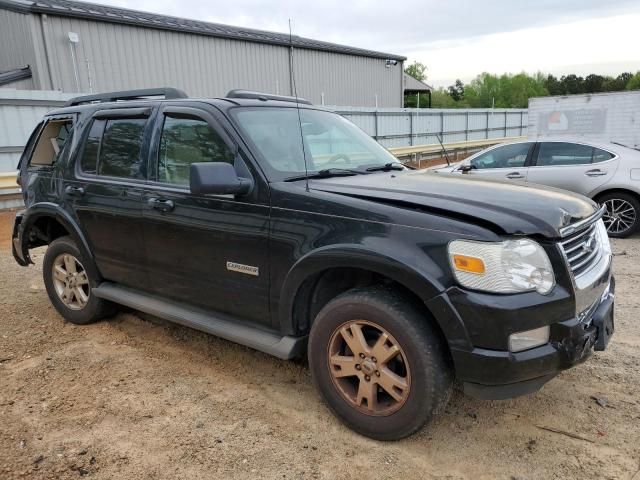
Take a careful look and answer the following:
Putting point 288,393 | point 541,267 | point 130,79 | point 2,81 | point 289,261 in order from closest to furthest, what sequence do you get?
point 541,267, point 289,261, point 288,393, point 2,81, point 130,79

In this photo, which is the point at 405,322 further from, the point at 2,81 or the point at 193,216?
the point at 2,81

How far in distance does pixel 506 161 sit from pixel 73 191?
6.71 m

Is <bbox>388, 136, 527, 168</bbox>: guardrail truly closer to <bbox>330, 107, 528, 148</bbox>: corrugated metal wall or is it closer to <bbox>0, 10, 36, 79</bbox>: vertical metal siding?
<bbox>330, 107, 528, 148</bbox>: corrugated metal wall

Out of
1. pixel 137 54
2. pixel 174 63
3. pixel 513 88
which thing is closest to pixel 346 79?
pixel 174 63

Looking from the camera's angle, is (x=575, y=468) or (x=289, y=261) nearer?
(x=575, y=468)

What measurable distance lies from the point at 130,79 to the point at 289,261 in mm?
17025

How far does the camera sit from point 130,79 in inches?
699

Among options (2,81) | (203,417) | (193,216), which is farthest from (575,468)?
(2,81)

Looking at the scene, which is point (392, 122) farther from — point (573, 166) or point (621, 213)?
point (621, 213)

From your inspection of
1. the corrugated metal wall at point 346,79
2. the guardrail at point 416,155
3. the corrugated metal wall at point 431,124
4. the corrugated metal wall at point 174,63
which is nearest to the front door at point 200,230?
the guardrail at point 416,155

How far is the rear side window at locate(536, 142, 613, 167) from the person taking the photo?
7.94 metres

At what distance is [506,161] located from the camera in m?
8.49

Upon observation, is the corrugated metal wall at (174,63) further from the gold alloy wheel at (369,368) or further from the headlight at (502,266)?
the headlight at (502,266)

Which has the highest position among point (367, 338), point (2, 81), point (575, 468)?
point (2, 81)
